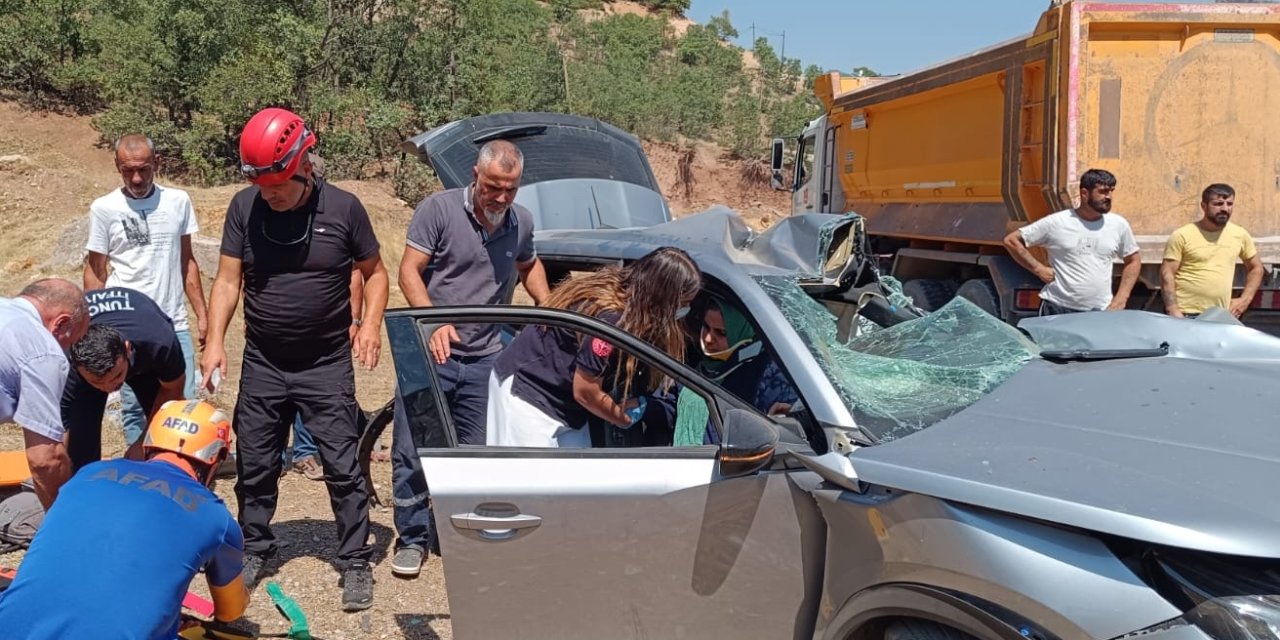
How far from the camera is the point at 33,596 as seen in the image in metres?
2.19

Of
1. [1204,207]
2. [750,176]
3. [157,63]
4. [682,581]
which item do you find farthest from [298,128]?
[750,176]

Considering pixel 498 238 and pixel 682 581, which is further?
pixel 498 238

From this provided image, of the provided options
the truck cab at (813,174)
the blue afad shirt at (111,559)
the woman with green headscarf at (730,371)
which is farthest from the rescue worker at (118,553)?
the truck cab at (813,174)

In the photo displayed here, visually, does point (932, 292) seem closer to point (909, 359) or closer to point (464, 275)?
point (464, 275)

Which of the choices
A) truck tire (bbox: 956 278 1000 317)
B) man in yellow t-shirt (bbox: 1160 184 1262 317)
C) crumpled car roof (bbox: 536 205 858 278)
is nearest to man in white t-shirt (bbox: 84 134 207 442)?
crumpled car roof (bbox: 536 205 858 278)

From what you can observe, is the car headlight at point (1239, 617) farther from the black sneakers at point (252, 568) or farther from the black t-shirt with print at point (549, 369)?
the black sneakers at point (252, 568)

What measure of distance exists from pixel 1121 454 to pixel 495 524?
1504 mm

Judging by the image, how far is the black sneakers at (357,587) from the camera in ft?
12.5

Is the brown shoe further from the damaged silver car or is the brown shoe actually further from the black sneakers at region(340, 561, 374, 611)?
the damaged silver car

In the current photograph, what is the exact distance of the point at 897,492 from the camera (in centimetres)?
223

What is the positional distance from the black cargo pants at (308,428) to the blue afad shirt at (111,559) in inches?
53.9

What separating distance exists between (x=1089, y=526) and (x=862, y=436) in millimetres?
656

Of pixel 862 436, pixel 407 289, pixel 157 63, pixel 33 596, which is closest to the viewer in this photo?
pixel 33 596

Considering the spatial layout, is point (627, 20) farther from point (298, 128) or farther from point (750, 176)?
point (298, 128)
